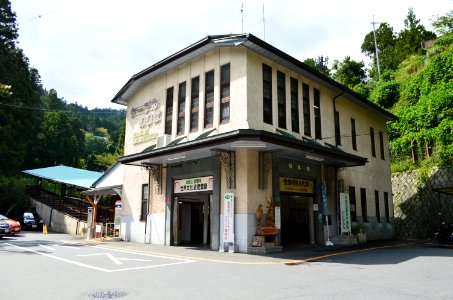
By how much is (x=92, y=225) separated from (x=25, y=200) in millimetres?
14377

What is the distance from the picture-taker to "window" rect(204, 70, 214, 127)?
1557 centimetres

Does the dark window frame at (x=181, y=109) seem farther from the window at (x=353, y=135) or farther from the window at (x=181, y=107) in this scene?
the window at (x=353, y=135)

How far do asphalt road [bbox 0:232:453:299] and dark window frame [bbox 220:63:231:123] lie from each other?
20.5ft

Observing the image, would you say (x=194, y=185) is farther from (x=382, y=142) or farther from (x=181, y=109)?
(x=382, y=142)

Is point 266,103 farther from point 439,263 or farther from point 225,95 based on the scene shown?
point 439,263

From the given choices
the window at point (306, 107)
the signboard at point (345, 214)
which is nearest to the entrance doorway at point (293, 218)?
the signboard at point (345, 214)

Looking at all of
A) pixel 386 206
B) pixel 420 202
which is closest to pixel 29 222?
pixel 386 206

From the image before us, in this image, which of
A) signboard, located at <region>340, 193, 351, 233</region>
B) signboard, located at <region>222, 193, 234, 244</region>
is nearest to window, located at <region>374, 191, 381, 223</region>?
signboard, located at <region>340, 193, 351, 233</region>

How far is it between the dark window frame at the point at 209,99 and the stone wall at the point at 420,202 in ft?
52.4

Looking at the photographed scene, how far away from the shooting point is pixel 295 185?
1631cm

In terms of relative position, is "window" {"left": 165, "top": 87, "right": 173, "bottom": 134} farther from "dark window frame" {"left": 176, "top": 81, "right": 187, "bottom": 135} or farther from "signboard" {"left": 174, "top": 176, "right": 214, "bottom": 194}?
"signboard" {"left": 174, "top": 176, "right": 214, "bottom": 194}

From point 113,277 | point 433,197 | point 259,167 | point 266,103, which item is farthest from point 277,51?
point 433,197

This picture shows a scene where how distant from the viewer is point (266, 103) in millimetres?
15195

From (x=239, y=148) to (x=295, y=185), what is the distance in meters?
4.07
